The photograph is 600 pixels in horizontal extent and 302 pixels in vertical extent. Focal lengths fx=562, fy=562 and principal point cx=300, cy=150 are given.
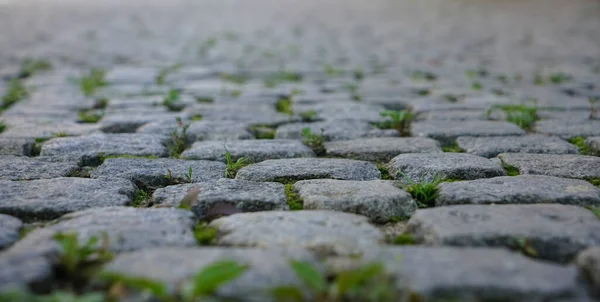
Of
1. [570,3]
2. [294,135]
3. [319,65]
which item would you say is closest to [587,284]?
[294,135]

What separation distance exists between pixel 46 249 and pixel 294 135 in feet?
5.13

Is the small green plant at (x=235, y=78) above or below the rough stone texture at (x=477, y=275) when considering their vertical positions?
above

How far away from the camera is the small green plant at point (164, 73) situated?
4641mm

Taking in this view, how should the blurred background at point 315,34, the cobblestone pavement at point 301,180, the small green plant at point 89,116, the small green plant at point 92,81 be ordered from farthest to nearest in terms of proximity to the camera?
the blurred background at point 315,34, the small green plant at point 92,81, the small green plant at point 89,116, the cobblestone pavement at point 301,180

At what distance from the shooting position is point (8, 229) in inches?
55.9

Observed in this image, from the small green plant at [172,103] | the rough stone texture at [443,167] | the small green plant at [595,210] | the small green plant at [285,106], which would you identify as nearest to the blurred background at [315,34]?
the small green plant at [285,106]

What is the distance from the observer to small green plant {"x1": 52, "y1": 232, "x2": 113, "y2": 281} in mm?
1179

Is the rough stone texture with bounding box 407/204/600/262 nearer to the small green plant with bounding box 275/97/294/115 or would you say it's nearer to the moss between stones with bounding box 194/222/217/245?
the moss between stones with bounding box 194/222/217/245

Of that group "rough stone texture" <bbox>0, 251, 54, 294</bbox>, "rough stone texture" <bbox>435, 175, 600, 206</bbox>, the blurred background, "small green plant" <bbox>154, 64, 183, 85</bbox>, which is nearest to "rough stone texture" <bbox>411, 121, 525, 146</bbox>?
"rough stone texture" <bbox>435, 175, 600, 206</bbox>

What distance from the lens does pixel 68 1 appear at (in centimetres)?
1853

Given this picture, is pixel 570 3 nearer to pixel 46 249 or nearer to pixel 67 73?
pixel 67 73

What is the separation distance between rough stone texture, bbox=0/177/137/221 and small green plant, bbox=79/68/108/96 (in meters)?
2.24

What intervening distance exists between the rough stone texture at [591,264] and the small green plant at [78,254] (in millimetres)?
1011

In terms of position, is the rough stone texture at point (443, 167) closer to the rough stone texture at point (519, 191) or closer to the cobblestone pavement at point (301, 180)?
the cobblestone pavement at point (301, 180)
